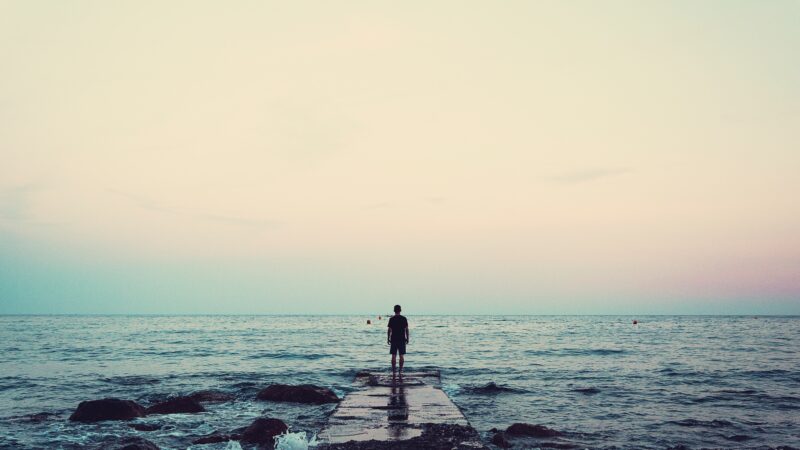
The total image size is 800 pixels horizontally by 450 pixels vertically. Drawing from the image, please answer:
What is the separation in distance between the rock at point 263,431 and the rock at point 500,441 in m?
4.57

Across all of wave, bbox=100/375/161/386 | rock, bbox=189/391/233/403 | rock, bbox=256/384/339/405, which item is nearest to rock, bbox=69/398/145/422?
rock, bbox=189/391/233/403

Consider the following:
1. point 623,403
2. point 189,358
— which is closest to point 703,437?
point 623,403

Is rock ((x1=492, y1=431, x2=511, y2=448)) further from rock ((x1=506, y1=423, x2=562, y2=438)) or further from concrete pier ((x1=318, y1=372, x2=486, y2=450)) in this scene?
concrete pier ((x1=318, y1=372, x2=486, y2=450))

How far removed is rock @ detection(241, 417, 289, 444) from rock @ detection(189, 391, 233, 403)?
20.1 ft

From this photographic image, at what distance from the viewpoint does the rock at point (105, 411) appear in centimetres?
1395

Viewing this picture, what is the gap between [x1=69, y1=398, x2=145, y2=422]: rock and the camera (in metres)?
14.0

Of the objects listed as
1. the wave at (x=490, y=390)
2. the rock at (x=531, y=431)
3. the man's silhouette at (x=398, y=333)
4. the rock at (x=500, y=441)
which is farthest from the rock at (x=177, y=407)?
the wave at (x=490, y=390)

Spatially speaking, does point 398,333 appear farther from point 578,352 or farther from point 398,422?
point 578,352

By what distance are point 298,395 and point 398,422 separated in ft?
23.4

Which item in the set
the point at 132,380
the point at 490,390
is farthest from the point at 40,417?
the point at 490,390

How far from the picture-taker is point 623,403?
17.3m

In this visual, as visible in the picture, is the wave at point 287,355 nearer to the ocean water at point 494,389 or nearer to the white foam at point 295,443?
the ocean water at point 494,389

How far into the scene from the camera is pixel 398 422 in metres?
10.8

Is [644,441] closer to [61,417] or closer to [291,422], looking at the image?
[291,422]
